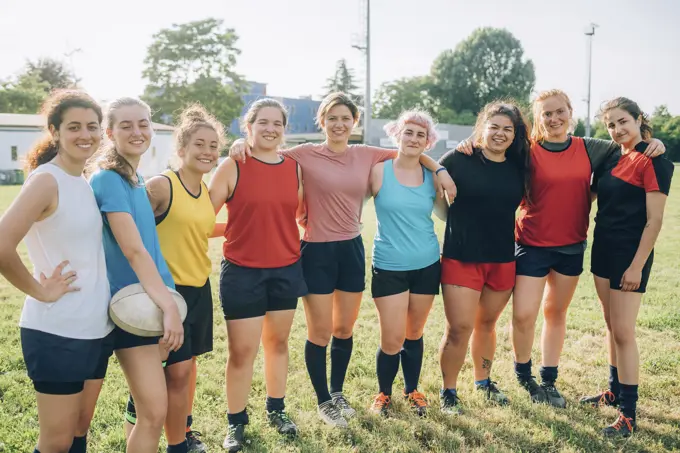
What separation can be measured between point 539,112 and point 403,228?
135cm

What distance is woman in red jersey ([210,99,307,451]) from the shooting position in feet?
10.7

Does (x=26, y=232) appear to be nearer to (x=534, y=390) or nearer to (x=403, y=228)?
(x=403, y=228)

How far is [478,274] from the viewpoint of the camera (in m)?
3.76

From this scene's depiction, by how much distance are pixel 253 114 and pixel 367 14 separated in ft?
79.2

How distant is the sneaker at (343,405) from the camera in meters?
3.73

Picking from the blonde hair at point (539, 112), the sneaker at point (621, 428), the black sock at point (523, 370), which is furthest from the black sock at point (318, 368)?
the blonde hair at point (539, 112)

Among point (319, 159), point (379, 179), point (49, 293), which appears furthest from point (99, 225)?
point (379, 179)

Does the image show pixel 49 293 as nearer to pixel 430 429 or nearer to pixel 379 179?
pixel 379 179

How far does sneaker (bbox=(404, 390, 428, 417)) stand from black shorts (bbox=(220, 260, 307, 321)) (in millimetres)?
1184

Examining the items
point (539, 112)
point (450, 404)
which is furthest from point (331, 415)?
point (539, 112)

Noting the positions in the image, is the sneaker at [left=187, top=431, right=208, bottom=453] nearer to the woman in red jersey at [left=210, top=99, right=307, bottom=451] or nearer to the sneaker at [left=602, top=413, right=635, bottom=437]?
the woman in red jersey at [left=210, top=99, right=307, bottom=451]

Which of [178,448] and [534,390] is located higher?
[178,448]

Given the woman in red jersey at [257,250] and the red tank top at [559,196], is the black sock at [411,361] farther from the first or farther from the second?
the red tank top at [559,196]

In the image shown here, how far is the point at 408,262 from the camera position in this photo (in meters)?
3.62
